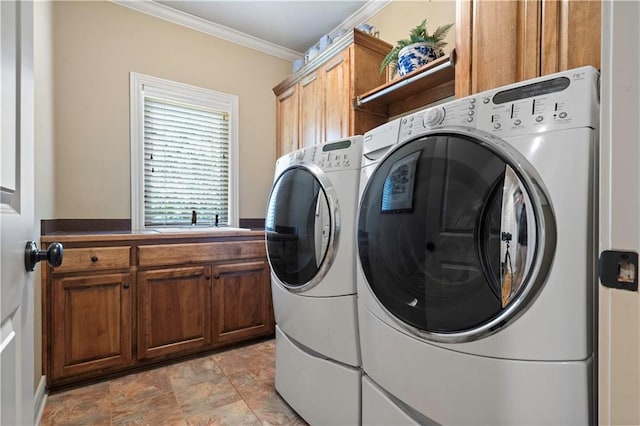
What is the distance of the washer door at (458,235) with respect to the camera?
72 cm

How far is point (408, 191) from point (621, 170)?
1.68 feet

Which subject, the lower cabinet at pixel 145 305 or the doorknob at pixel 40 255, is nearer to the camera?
the doorknob at pixel 40 255

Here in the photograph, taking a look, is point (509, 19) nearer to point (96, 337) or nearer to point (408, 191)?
point (408, 191)

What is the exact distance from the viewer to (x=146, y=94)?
2.55 metres

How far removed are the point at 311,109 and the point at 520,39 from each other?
1.70 meters

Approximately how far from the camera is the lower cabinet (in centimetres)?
176

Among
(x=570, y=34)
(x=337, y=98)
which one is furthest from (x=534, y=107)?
(x=337, y=98)

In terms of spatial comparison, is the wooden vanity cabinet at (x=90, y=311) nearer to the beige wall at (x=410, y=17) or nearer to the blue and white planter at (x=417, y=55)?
the blue and white planter at (x=417, y=55)

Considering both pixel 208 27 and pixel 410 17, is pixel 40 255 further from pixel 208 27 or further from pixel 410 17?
pixel 208 27

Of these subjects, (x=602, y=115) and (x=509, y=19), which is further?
(x=509, y=19)

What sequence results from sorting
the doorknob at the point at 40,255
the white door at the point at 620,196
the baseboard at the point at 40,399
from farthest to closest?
the baseboard at the point at 40,399
the doorknob at the point at 40,255
the white door at the point at 620,196

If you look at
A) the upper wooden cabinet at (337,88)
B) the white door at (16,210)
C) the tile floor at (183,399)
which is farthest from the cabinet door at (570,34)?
the tile floor at (183,399)

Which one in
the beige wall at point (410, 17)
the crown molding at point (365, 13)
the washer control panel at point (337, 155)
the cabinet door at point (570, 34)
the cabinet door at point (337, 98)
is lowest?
the washer control panel at point (337, 155)

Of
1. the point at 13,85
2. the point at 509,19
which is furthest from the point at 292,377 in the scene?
the point at 509,19
